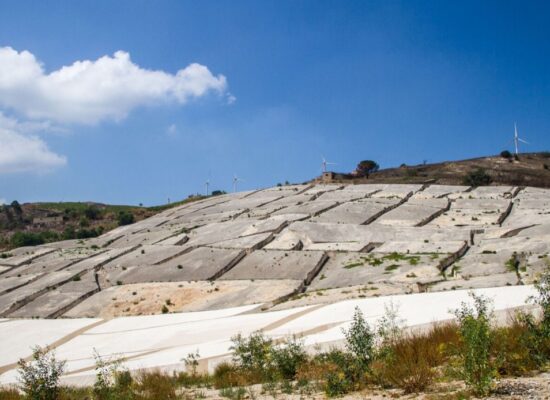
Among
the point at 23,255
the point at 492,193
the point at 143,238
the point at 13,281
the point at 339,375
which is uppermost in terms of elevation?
the point at 492,193

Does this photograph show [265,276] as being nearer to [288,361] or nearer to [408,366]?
[288,361]

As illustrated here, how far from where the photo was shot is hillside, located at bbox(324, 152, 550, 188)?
60.6m

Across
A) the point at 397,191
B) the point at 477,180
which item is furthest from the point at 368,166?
the point at 397,191

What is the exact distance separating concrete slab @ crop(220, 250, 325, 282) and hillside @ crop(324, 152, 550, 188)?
1324 inches

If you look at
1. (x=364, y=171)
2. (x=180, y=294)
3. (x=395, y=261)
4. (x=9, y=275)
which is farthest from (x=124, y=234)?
(x=364, y=171)

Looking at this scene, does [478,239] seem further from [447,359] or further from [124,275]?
[447,359]

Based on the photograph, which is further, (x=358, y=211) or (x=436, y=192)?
(x=436, y=192)

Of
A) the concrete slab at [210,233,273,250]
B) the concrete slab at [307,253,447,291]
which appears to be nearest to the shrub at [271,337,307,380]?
the concrete slab at [307,253,447,291]

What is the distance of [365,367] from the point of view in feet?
22.7

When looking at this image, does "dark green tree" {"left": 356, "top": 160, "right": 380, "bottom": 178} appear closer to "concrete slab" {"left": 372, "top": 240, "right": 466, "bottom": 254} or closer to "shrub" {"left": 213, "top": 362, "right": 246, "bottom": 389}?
"concrete slab" {"left": 372, "top": 240, "right": 466, "bottom": 254}

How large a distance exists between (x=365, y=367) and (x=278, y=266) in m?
16.7

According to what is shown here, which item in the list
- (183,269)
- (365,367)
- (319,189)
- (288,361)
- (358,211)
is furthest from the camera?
(319,189)

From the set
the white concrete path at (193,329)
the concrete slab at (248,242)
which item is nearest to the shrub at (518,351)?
the white concrete path at (193,329)

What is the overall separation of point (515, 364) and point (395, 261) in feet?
49.0
